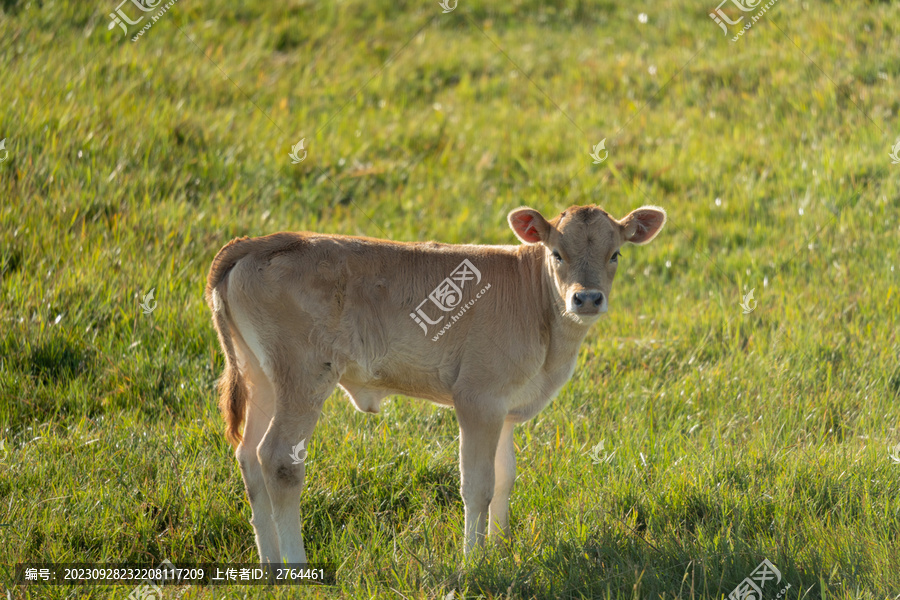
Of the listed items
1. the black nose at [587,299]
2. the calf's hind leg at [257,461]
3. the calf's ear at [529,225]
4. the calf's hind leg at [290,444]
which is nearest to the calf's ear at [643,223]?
the calf's ear at [529,225]

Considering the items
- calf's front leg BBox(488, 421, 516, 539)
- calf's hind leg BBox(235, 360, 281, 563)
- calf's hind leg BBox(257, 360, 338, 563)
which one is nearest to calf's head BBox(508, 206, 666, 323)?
calf's front leg BBox(488, 421, 516, 539)

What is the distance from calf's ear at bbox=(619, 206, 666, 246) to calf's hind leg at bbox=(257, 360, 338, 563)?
2370 mm

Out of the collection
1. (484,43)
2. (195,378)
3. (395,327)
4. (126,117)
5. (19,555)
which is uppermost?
(484,43)

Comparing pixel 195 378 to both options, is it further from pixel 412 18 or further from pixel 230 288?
pixel 412 18

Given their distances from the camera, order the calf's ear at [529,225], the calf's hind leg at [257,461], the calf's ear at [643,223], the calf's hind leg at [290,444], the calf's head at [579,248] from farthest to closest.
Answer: the calf's ear at [643,223]
the calf's ear at [529,225]
the calf's hind leg at [257,461]
the calf's head at [579,248]
the calf's hind leg at [290,444]

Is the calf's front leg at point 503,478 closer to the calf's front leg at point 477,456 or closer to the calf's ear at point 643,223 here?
the calf's front leg at point 477,456

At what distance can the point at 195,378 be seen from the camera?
25.0ft

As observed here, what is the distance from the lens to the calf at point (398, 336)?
557 centimetres

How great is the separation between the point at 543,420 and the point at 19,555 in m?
4.18

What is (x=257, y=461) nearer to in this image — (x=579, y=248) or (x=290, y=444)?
(x=290, y=444)

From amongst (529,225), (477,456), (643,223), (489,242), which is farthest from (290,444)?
(489,242)

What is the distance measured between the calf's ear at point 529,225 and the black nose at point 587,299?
74 cm

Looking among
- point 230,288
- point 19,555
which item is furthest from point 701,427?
point 19,555

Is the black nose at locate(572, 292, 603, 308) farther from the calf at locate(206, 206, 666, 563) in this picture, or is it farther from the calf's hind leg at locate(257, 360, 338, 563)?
the calf's hind leg at locate(257, 360, 338, 563)
